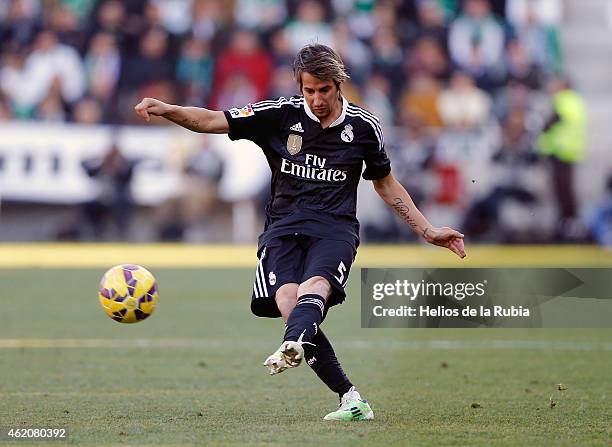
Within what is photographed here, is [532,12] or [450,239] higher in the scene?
[532,12]

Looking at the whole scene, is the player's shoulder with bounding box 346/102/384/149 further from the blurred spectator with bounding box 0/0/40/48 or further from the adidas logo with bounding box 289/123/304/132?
the blurred spectator with bounding box 0/0/40/48

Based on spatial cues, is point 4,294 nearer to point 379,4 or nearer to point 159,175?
point 159,175

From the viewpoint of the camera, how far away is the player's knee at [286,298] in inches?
276

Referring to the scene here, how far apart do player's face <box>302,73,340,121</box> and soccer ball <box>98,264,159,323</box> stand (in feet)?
5.53

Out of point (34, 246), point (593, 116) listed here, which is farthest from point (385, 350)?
point (593, 116)

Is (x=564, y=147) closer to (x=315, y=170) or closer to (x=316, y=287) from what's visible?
(x=315, y=170)

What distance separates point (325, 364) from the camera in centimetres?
723

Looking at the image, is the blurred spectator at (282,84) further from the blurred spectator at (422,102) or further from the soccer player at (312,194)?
the soccer player at (312,194)

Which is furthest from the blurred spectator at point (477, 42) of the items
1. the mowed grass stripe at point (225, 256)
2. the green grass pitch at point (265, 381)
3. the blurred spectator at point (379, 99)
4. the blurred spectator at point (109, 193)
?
the green grass pitch at point (265, 381)

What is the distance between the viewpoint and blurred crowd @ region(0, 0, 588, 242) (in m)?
21.0

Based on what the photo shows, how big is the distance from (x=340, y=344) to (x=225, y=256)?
8995 mm

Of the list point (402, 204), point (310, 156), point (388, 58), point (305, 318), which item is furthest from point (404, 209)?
point (388, 58)

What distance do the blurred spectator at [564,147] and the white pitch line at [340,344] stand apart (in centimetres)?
999

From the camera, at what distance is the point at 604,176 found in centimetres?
2175
